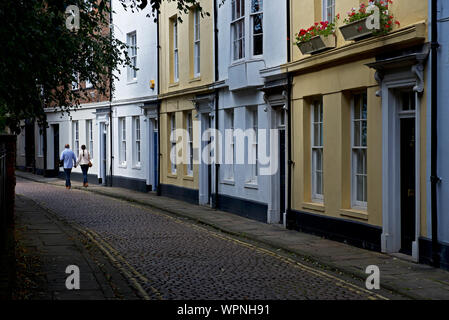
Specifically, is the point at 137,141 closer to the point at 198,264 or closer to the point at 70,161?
the point at 70,161

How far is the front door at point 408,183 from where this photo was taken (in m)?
11.9

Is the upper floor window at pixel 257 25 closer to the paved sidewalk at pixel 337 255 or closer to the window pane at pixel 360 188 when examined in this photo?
the paved sidewalk at pixel 337 255

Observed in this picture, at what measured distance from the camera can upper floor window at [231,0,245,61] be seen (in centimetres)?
1883

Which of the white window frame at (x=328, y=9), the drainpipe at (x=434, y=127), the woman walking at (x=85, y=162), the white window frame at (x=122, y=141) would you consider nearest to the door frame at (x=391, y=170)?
the drainpipe at (x=434, y=127)

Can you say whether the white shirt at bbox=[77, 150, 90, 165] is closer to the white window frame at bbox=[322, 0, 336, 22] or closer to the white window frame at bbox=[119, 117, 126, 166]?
the white window frame at bbox=[119, 117, 126, 166]

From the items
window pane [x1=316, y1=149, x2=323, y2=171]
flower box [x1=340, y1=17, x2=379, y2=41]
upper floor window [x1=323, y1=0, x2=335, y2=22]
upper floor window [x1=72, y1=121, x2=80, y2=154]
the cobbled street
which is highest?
upper floor window [x1=323, y1=0, x2=335, y2=22]

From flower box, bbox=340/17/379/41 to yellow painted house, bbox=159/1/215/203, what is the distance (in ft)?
27.8

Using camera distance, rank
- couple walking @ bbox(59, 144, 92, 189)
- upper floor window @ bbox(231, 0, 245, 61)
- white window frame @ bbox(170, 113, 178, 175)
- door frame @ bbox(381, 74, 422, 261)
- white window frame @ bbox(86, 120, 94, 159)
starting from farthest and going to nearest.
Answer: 1. white window frame @ bbox(86, 120, 94, 159)
2. couple walking @ bbox(59, 144, 92, 189)
3. white window frame @ bbox(170, 113, 178, 175)
4. upper floor window @ bbox(231, 0, 245, 61)
5. door frame @ bbox(381, 74, 422, 261)

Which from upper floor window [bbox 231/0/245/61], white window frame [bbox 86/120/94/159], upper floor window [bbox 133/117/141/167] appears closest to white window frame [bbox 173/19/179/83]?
upper floor window [bbox 133/117/141/167]
